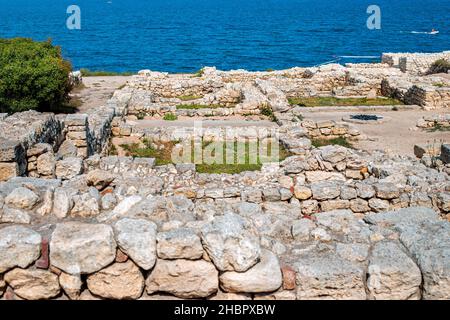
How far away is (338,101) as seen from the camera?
2147 centimetres

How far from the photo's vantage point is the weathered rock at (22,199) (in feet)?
13.7

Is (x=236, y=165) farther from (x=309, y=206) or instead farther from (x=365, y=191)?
(x=365, y=191)

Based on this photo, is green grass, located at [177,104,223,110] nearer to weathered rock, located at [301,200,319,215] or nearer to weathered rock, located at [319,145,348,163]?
weathered rock, located at [319,145,348,163]

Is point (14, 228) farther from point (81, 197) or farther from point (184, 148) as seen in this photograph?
point (184, 148)

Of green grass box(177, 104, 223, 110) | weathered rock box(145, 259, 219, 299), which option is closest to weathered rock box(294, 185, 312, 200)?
weathered rock box(145, 259, 219, 299)

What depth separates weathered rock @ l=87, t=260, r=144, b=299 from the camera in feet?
11.8

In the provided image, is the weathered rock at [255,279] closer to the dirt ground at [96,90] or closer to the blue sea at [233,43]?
the dirt ground at [96,90]

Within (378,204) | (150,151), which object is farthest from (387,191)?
(150,151)

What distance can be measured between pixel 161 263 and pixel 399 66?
29.8 m

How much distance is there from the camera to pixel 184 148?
1420cm

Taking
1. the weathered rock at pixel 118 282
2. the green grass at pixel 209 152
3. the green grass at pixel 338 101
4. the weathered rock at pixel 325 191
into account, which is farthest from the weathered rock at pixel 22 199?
the green grass at pixel 338 101

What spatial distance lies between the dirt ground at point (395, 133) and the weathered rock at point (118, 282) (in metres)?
11.3

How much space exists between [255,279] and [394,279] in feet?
3.40

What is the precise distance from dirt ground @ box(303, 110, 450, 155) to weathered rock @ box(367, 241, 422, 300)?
10450mm
